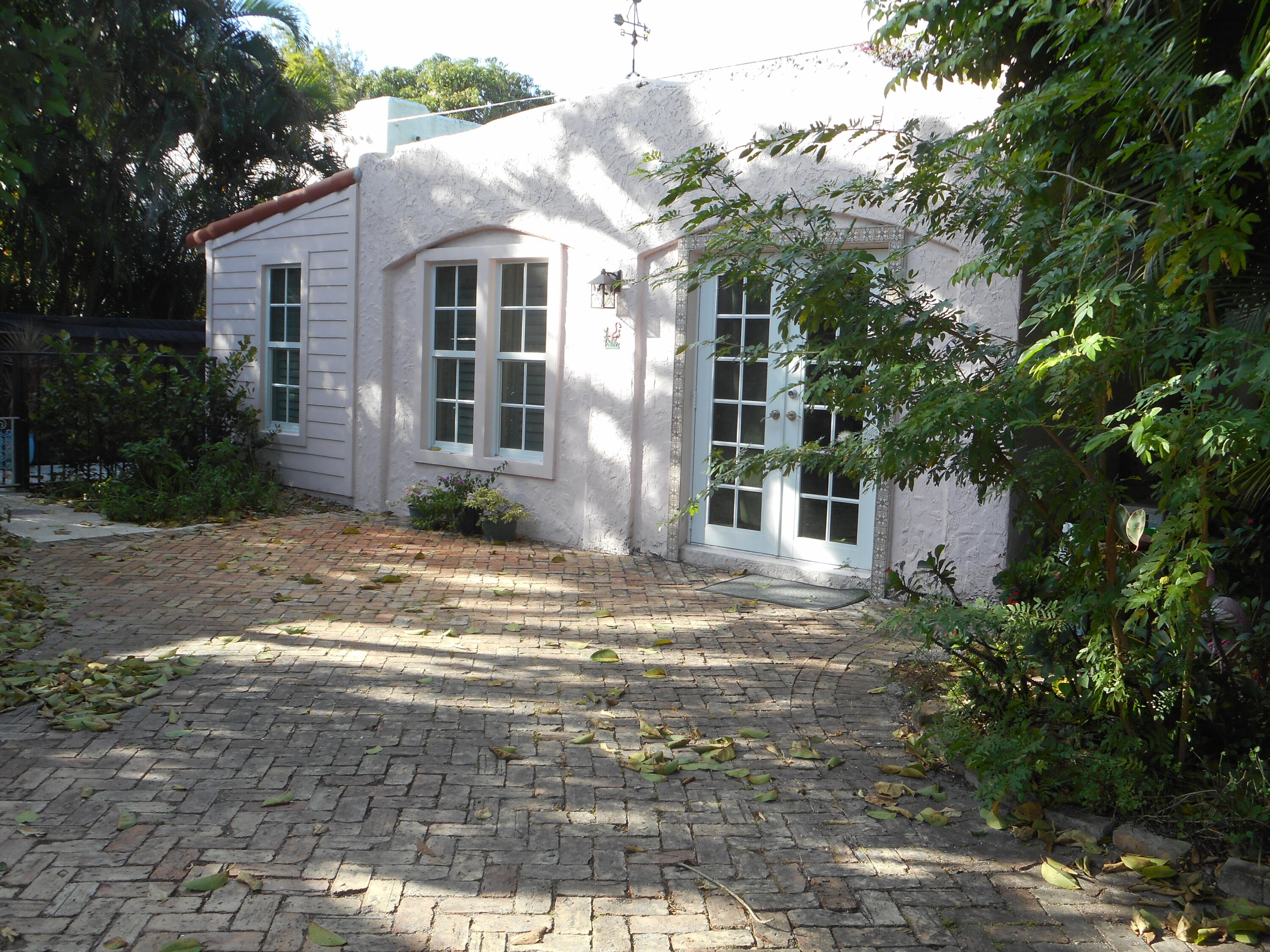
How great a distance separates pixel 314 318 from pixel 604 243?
170 inches

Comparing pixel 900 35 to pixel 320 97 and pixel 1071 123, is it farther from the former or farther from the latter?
pixel 320 97

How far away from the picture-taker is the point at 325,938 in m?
2.94

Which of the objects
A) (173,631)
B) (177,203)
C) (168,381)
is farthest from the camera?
(177,203)

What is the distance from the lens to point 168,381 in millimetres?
12227

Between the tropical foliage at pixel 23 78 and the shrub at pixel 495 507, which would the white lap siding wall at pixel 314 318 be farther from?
the tropical foliage at pixel 23 78

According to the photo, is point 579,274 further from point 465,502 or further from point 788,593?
point 788,593

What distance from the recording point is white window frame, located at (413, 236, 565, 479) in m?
9.58

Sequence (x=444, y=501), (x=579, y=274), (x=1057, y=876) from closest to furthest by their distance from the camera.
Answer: (x=1057, y=876) < (x=579, y=274) < (x=444, y=501)

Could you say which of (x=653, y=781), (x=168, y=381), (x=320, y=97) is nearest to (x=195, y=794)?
(x=653, y=781)

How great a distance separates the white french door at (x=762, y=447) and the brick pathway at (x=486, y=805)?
4.01 feet

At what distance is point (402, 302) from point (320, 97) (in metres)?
10.9

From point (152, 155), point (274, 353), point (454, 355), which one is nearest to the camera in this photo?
point (454, 355)

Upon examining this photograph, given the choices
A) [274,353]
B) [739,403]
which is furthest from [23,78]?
[274,353]

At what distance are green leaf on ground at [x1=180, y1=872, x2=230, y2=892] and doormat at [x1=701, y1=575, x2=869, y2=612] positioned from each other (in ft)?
15.5
